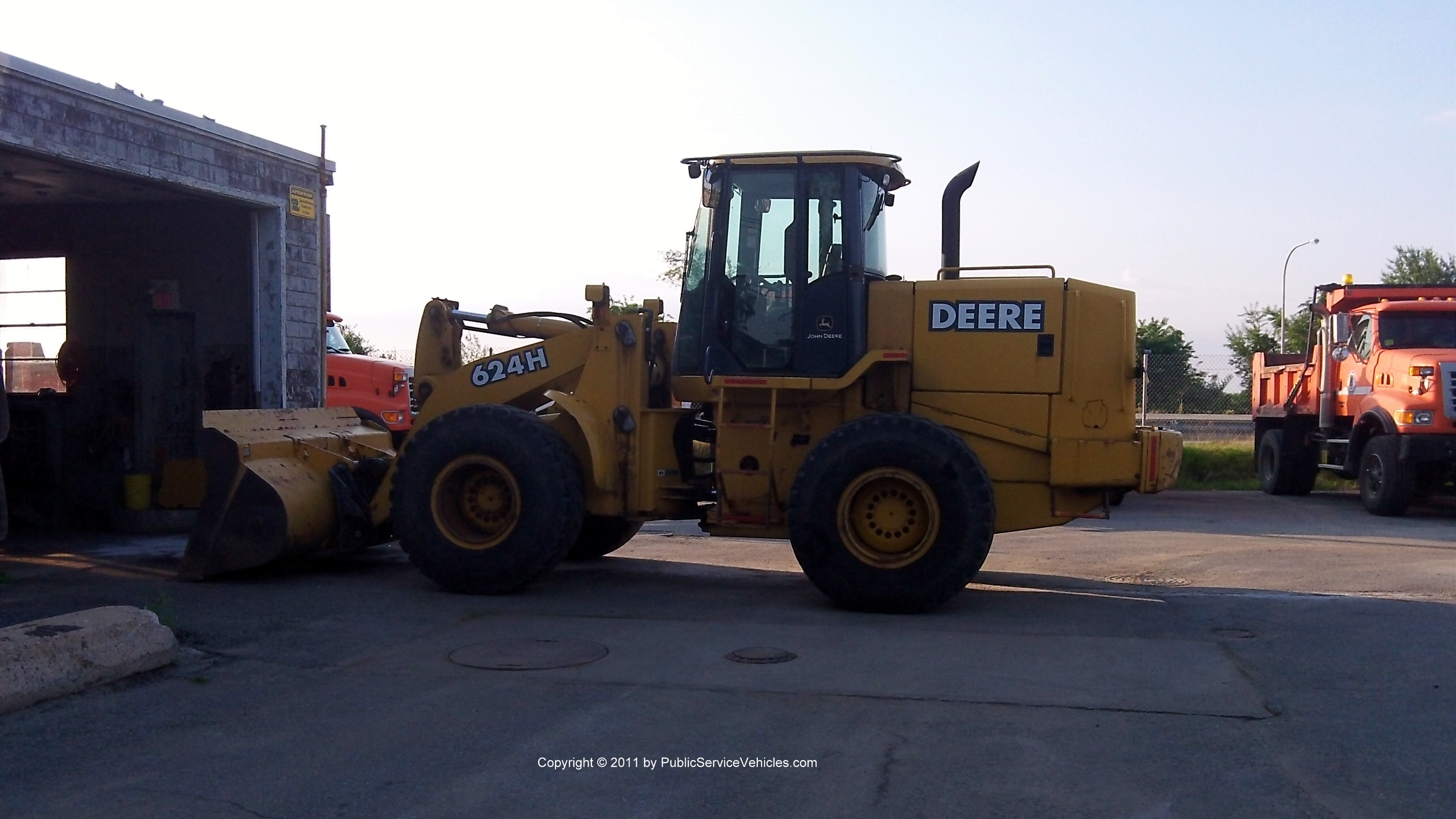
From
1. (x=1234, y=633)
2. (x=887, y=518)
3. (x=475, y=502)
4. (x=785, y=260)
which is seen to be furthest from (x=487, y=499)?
(x=1234, y=633)

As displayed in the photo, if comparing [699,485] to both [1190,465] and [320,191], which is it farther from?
[1190,465]

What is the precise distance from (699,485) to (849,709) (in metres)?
3.86

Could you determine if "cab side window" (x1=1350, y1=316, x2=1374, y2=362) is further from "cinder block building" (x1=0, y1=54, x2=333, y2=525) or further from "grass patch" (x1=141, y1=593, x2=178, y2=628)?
"grass patch" (x1=141, y1=593, x2=178, y2=628)

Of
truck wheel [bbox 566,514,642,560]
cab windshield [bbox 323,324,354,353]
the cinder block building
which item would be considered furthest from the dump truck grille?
cab windshield [bbox 323,324,354,353]

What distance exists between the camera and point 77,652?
6395mm

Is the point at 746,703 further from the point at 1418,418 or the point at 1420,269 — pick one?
the point at 1420,269

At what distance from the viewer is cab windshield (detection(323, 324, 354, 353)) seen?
659 inches

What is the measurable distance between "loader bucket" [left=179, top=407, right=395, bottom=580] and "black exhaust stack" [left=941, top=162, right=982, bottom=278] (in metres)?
5.00

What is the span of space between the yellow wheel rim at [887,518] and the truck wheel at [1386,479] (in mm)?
10240

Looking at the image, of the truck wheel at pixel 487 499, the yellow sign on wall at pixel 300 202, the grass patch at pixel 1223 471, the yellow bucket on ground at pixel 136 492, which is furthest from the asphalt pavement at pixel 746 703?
the grass patch at pixel 1223 471

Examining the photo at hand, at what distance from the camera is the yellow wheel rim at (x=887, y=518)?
8.31 meters

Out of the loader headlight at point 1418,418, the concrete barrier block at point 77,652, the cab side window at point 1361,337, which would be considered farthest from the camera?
the cab side window at point 1361,337

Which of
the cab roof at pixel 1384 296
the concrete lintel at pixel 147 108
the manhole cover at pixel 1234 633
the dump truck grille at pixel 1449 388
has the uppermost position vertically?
the concrete lintel at pixel 147 108

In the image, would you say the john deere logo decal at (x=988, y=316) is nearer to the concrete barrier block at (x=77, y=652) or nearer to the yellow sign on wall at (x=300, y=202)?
the concrete barrier block at (x=77, y=652)
